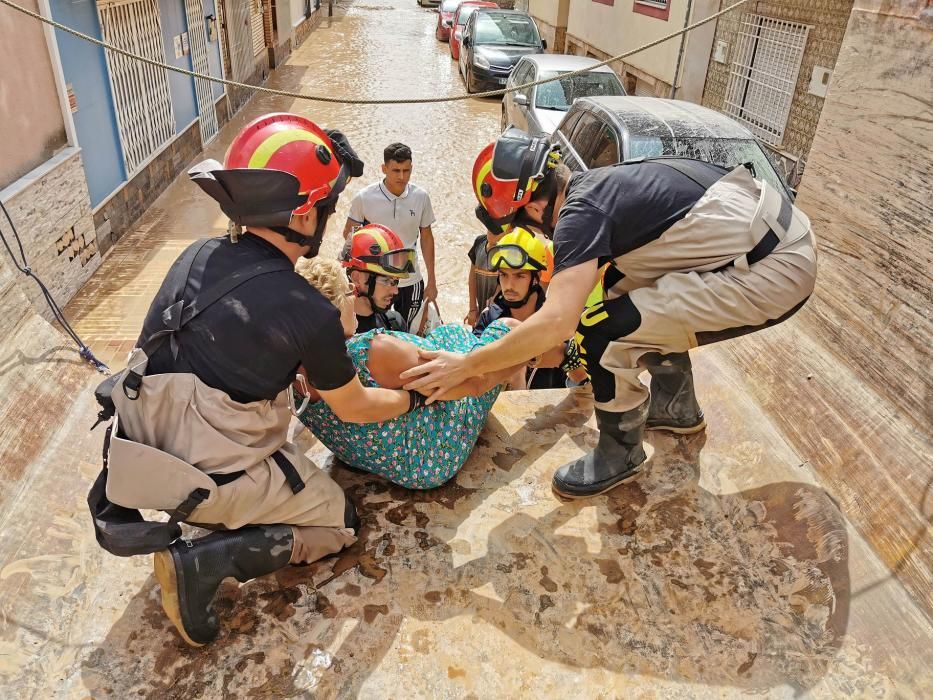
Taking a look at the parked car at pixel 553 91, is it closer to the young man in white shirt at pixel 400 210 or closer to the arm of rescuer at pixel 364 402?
the young man in white shirt at pixel 400 210

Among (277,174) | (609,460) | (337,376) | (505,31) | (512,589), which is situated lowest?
(512,589)

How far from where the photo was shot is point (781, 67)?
29.8ft

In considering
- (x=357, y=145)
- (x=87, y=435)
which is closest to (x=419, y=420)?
(x=87, y=435)

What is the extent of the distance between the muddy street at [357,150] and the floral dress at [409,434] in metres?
2.60

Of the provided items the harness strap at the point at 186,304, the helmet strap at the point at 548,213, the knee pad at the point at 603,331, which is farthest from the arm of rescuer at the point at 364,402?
the helmet strap at the point at 548,213

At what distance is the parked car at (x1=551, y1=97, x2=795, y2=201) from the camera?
571cm

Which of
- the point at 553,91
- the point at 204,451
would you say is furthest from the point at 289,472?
the point at 553,91

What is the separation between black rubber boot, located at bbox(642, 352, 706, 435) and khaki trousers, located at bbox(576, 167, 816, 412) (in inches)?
15.3

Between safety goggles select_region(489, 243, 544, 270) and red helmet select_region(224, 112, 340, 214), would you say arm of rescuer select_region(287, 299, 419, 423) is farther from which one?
safety goggles select_region(489, 243, 544, 270)

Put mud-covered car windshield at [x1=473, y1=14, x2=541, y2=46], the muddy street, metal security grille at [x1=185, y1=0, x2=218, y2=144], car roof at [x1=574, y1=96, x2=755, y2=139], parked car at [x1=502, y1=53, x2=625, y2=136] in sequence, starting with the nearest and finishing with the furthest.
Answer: the muddy street
car roof at [x1=574, y1=96, x2=755, y2=139]
parked car at [x1=502, y1=53, x2=625, y2=136]
metal security grille at [x1=185, y1=0, x2=218, y2=144]
mud-covered car windshield at [x1=473, y1=14, x2=541, y2=46]

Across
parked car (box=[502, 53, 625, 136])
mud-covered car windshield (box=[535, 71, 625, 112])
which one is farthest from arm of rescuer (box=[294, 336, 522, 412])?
mud-covered car windshield (box=[535, 71, 625, 112])

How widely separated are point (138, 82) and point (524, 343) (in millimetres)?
6750

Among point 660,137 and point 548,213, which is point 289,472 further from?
point 660,137

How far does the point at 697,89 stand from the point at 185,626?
37.0ft
